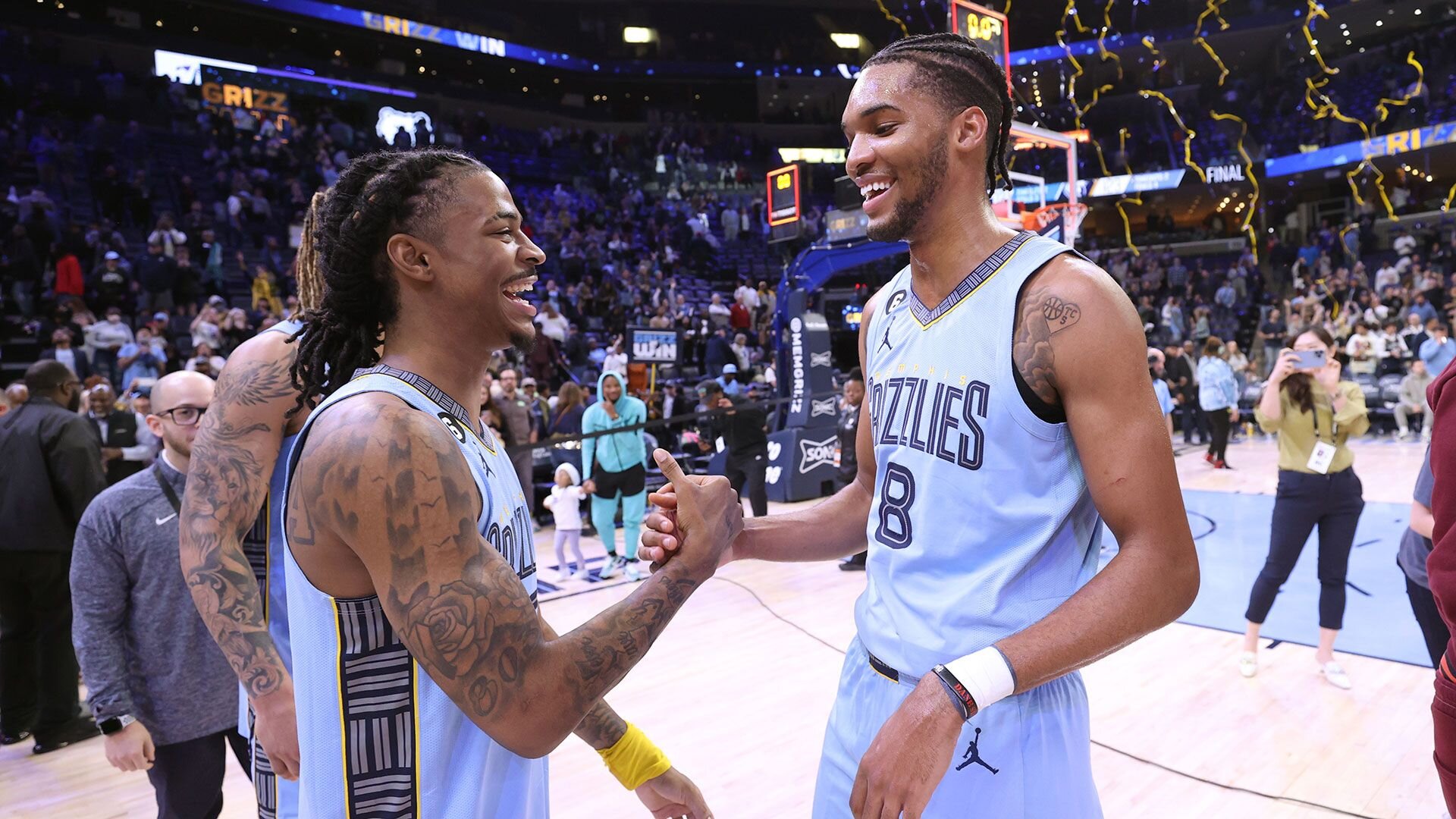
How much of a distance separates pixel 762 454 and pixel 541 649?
7.42 m

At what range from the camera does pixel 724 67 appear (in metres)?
27.7

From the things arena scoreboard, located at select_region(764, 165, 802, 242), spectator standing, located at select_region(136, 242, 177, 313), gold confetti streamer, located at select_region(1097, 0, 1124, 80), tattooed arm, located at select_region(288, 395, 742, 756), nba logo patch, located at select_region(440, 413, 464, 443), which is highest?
gold confetti streamer, located at select_region(1097, 0, 1124, 80)

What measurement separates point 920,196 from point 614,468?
5.95 meters

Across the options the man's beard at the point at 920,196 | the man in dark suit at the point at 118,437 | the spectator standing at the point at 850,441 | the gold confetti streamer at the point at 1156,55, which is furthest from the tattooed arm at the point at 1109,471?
the gold confetti streamer at the point at 1156,55

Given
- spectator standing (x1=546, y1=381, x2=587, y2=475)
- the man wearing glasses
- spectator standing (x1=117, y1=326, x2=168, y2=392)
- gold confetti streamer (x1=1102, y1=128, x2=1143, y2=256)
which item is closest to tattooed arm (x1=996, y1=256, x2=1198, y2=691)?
the man wearing glasses

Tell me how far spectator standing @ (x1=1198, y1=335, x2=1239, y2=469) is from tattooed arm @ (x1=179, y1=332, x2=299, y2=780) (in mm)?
10730

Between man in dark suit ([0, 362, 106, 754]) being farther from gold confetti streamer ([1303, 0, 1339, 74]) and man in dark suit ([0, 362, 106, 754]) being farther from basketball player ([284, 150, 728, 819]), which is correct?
gold confetti streamer ([1303, 0, 1339, 74])

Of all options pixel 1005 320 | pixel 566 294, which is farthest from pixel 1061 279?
pixel 566 294

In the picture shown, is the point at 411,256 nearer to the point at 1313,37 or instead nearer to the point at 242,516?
the point at 242,516

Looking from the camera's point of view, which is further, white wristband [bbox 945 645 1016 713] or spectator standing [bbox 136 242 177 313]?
spectator standing [bbox 136 242 177 313]

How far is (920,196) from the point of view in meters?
1.69

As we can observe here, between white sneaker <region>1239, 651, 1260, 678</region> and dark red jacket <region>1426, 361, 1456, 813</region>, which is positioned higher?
dark red jacket <region>1426, 361, 1456, 813</region>

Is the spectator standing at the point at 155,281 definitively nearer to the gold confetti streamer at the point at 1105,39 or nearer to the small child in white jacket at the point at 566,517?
the small child in white jacket at the point at 566,517

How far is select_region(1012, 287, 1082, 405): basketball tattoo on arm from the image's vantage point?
1475mm
